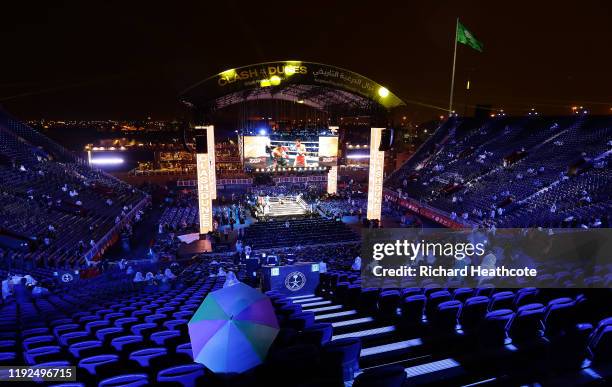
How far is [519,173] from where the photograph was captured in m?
28.9

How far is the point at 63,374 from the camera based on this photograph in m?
3.80

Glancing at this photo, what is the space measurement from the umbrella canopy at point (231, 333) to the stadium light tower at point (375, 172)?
74.9 feet

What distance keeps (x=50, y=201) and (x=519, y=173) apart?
3668 cm

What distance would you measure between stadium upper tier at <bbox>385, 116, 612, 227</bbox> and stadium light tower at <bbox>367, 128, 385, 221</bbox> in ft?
19.1

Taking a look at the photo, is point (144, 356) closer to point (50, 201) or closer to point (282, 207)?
point (50, 201)

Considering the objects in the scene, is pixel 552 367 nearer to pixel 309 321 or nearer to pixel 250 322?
pixel 309 321

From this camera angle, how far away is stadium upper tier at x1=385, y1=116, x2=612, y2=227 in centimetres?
2164

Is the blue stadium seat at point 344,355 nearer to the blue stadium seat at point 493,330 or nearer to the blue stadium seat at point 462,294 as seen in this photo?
the blue stadium seat at point 493,330

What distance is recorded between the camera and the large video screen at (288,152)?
27.2 m

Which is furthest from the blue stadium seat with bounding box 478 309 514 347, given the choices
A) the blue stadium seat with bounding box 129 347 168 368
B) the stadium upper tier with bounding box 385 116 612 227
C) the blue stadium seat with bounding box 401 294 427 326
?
the stadium upper tier with bounding box 385 116 612 227

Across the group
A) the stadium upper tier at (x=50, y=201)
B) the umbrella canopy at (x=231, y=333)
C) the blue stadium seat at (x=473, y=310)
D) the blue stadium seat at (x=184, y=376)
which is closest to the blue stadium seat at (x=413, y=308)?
the blue stadium seat at (x=473, y=310)

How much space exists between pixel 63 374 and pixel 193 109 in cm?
1906

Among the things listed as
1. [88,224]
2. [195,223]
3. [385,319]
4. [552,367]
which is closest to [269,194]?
[195,223]

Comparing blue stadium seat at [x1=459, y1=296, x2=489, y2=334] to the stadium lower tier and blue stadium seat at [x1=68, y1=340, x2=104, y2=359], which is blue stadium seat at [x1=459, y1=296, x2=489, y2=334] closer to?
the stadium lower tier
